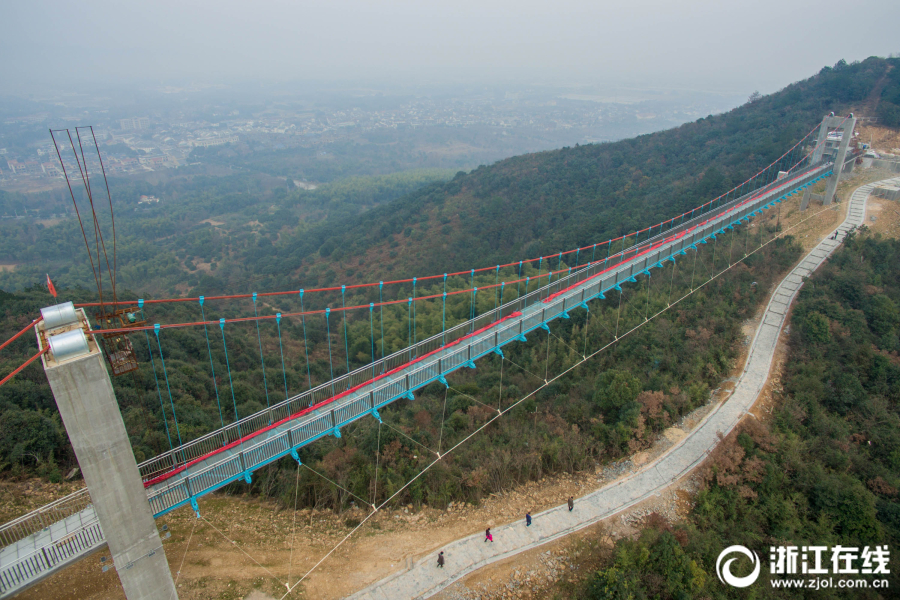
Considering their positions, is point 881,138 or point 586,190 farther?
point 586,190

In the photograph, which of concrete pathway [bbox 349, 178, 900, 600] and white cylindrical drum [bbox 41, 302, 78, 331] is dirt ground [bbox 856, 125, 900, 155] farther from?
white cylindrical drum [bbox 41, 302, 78, 331]

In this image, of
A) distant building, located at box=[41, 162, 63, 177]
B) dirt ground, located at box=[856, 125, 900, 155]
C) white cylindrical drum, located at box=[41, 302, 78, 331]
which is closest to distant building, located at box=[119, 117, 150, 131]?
distant building, located at box=[41, 162, 63, 177]

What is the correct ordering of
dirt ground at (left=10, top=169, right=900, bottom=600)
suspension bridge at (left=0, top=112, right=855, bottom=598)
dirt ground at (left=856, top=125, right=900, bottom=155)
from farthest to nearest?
1. dirt ground at (left=856, top=125, right=900, bottom=155)
2. dirt ground at (left=10, top=169, right=900, bottom=600)
3. suspension bridge at (left=0, top=112, right=855, bottom=598)

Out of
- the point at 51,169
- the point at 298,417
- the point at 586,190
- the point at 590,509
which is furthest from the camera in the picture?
the point at 51,169

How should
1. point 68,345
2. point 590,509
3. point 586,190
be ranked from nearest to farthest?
1. point 68,345
2. point 590,509
3. point 586,190

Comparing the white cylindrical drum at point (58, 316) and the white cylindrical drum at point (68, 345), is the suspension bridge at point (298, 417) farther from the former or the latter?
the white cylindrical drum at point (58, 316)

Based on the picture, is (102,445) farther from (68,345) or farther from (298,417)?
(298,417)

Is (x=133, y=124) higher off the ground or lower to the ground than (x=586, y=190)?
higher

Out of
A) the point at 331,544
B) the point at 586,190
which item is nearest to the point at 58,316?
the point at 331,544
